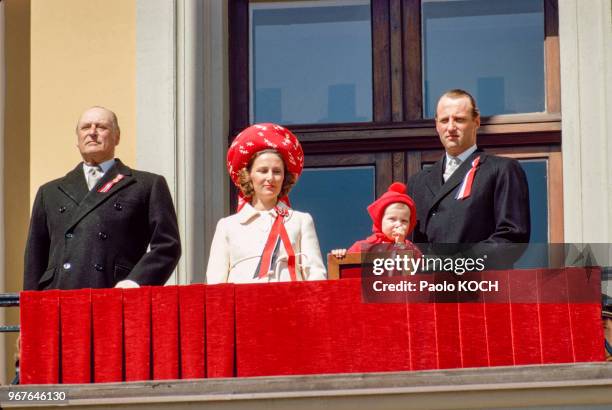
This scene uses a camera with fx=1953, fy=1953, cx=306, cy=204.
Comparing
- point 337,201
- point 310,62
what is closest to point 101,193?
point 337,201

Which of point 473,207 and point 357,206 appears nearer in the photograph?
point 473,207

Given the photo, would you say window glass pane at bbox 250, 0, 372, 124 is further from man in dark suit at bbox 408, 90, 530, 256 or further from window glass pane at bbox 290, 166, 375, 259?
man in dark suit at bbox 408, 90, 530, 256

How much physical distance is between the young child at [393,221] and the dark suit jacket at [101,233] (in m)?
0.95

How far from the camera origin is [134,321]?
912 centimetres

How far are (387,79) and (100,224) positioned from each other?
2341 mm

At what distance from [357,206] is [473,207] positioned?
1918 millimetres

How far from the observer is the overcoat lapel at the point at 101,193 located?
31.6ft

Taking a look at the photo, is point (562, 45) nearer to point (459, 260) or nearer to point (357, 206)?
point (357, 206)

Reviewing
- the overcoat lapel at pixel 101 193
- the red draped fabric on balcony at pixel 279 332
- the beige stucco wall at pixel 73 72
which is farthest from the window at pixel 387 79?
the red draped fabric on balcony at pixel 279 332

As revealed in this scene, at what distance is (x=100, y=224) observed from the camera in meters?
9.58

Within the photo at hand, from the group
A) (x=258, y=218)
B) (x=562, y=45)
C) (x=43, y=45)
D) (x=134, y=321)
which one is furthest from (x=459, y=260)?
(x=43, y=45)

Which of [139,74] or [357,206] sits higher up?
[139,74]

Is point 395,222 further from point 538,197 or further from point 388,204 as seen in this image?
point 538,197

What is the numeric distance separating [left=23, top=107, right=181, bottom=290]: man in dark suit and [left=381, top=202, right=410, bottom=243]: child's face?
110cm
